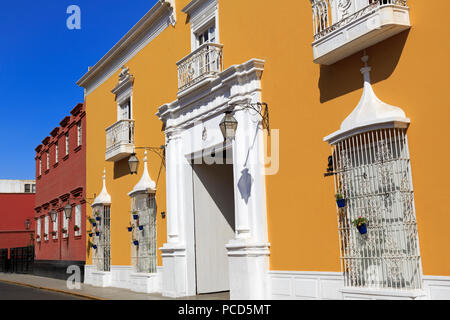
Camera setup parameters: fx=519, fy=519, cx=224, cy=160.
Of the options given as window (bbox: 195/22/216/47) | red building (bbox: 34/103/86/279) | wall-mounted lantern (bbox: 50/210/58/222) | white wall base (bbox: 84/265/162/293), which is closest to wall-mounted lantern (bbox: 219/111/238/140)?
window (bbox: 195/22/216/47)

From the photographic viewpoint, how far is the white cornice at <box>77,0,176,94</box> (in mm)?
12957

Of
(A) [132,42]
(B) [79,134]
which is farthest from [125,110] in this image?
(B) [79,134]

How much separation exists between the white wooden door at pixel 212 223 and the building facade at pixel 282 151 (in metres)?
0.03

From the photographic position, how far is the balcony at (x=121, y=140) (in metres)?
14.3

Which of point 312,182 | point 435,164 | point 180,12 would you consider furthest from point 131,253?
point 435,164

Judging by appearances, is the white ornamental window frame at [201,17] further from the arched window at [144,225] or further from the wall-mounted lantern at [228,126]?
the arched window at [144,225]

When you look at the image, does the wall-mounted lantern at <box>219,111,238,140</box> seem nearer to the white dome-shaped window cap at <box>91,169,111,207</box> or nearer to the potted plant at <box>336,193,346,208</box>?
the potted plant at <box>336,193,346,208</box>

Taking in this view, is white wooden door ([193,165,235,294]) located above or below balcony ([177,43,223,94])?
below

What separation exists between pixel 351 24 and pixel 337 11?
0.54 meters

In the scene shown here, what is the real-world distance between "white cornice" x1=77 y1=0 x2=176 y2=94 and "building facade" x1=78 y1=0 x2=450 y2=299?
64mm

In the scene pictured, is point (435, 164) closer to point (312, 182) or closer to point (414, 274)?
point (414, 274)

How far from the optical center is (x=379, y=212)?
685cm

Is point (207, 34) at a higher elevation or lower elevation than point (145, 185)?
higher

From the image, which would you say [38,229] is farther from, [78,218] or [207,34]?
[207,34]
